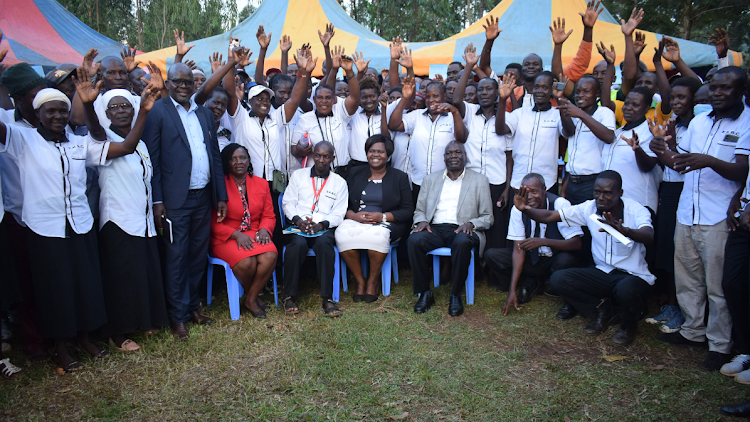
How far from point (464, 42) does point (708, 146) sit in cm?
849

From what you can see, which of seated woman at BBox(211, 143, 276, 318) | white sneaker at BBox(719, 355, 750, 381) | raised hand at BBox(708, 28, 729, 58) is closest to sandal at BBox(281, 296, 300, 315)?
seated woman at BBox(211, 143, 276, 318)

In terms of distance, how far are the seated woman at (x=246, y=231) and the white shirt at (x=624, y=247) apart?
302cm

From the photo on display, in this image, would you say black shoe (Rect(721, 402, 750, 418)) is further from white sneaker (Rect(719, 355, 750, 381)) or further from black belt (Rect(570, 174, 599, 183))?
black belt (Rect(570, 174, 599, 183))

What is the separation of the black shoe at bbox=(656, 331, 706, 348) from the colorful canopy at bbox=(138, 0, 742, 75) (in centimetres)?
766

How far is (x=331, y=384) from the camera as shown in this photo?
3.53 m

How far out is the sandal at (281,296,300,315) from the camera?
15.8 ft

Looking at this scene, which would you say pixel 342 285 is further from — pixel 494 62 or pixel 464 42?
pixel 464 42

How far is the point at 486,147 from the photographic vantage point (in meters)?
5.42

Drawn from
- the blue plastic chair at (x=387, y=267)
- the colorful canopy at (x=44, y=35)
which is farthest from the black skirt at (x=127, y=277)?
the colorful canopy at (x=44, y=35)

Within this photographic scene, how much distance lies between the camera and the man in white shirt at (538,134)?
5.06 metres

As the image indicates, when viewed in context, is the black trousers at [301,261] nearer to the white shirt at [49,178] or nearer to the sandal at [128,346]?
the sandal at [128,346]

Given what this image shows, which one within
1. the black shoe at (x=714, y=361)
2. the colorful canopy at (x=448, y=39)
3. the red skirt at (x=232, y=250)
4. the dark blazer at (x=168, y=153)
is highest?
the colorful canopy at (x=448, y=39)

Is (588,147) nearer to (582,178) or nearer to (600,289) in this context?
(582,178)

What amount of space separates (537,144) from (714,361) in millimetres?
2470
